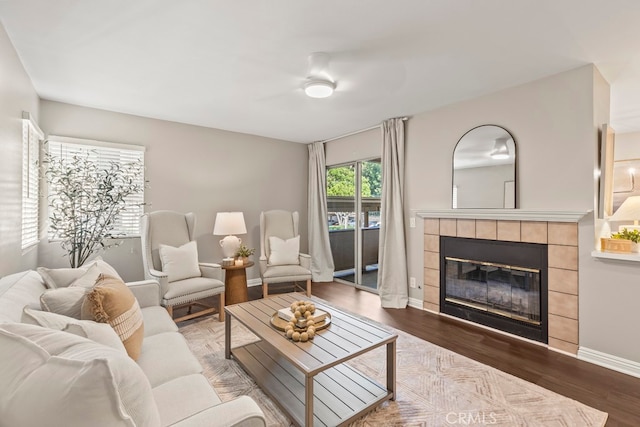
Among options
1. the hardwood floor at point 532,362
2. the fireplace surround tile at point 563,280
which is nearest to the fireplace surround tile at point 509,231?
the fireplace surround tile at point 563,280

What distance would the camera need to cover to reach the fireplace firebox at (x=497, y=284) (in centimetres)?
283

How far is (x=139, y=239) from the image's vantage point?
3875mm

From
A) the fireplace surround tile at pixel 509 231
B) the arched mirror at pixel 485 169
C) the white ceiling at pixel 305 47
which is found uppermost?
the white ceiling at pixel 305 47

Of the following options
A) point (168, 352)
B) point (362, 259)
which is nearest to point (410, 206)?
point (362, 259)

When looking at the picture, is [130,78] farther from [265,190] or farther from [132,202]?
[265,190]

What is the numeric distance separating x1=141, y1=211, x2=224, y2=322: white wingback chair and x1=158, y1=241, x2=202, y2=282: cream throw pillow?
1cm

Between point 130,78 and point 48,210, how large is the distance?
1.84m

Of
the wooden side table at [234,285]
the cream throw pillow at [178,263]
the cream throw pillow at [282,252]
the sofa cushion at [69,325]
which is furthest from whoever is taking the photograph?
the cream throw pillow at [282,252]

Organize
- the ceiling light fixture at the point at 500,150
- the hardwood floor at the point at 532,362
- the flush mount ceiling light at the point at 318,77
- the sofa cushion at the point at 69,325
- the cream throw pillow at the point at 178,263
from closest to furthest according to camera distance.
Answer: the sofa cushion at the point at 69,325 < the hardwood floor at the point at 532,362 < the flush mount ceiling light at the point at 318,77 < the ceiling light fixture at the point at 500,150 < the cream throw pillow at the point at 178,263

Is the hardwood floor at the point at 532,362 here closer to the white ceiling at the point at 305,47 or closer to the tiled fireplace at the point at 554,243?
the tiled fireplace at the point at 554,243

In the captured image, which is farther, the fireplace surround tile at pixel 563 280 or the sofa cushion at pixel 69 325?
the fireplace surround tile at pixel 563 280

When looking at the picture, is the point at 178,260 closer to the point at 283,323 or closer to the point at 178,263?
the point at 178,263

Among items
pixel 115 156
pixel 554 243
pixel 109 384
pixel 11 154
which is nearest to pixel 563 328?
pixel 554 243

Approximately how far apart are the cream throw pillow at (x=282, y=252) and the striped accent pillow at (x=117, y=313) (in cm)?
259
